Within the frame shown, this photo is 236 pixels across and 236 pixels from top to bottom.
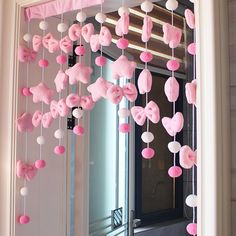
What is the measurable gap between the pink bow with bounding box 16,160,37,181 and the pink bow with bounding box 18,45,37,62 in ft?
1.20

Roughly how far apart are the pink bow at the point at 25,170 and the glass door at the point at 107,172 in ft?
2.05

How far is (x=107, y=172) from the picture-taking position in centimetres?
222

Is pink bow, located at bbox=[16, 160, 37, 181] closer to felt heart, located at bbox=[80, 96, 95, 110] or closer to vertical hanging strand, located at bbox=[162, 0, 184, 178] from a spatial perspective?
felt heart, located at bbox=[80, 96, 95, 110]

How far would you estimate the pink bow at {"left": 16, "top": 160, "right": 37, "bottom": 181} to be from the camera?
135 cm

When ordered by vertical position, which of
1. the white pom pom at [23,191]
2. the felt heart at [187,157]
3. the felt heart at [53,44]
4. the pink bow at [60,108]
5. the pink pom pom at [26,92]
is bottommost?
the white pom pom at [23,191]

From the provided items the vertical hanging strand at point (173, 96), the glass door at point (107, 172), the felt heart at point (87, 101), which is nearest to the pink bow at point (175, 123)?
the vertical hanging strand at point (173, 96)

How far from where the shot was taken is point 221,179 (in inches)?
35.6

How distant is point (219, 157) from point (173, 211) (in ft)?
7.62

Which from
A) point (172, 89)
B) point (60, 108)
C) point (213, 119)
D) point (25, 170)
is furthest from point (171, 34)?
point (25, 170)

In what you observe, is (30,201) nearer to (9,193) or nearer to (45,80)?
(9,193)

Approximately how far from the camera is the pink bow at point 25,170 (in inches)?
53.0

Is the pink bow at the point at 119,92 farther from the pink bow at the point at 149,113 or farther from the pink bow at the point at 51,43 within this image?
the pink bow at the point at 51,43

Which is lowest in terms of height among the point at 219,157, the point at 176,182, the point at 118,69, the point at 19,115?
the point at 176,182

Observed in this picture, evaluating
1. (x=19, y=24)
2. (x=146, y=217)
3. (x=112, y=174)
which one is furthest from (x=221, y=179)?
(x=146, y=217)
